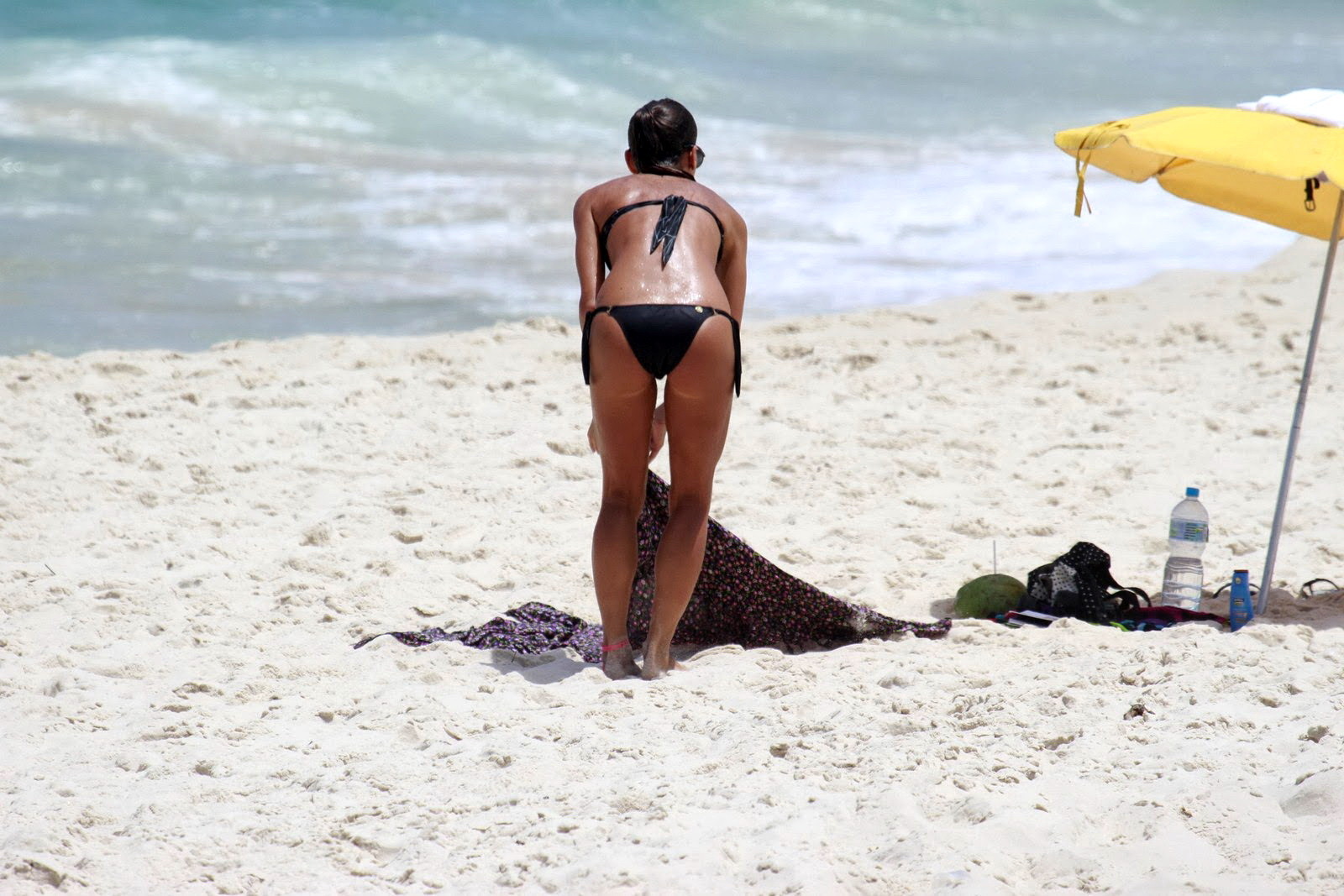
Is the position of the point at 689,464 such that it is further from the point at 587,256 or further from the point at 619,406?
the point at 587,256

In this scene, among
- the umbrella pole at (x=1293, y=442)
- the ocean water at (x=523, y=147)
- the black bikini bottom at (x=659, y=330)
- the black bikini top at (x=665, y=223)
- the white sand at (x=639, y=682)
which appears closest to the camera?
the white sand at (x=639, y=682)

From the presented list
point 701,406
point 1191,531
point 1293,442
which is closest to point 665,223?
point 701,406

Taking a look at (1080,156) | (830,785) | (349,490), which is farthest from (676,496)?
(349,490)

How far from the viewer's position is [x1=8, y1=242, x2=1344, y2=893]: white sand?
274cm

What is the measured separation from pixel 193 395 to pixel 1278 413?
15.9 ft

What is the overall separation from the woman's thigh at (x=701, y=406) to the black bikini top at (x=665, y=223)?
24 cm

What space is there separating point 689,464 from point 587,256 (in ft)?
1.96

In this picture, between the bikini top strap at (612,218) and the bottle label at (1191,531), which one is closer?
the bikini top strap at (612,218)

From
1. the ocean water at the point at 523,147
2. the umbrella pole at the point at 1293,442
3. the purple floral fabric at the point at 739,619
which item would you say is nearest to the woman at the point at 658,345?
the purple floral fabric at the point at 739,619

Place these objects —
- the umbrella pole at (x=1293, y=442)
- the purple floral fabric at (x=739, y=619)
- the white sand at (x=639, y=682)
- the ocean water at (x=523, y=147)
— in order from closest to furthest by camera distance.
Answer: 1. the white sand at (x=639, y=682)
2. the purple floral fabric at (x=739, y=619)
3. the umbrella pole at (x=1293, y=442)
4. the ocean water at (x=523, y=147)

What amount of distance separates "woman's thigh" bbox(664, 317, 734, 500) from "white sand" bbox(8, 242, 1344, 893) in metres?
0.56

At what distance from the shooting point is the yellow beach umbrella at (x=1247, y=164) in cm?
380

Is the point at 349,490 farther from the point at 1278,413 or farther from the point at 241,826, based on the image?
the point at 1278,413

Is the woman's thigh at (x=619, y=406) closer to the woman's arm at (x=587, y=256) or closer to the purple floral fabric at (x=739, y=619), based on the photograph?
the woman's arm at (x=587, y=256)
